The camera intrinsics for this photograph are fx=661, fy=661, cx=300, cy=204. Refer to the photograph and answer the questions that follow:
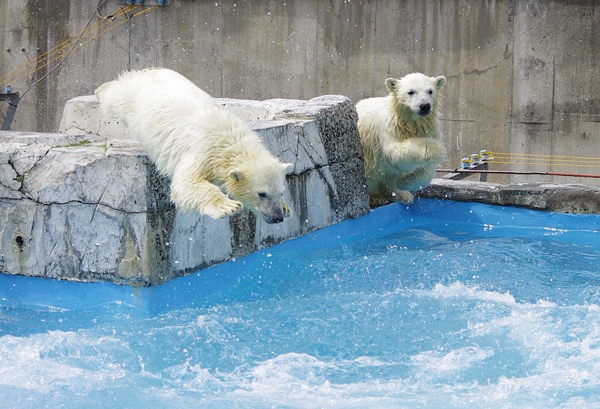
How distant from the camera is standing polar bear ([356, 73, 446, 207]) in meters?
5.14

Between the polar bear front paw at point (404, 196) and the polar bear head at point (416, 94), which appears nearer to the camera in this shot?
the polar bear head at point (416, 94)

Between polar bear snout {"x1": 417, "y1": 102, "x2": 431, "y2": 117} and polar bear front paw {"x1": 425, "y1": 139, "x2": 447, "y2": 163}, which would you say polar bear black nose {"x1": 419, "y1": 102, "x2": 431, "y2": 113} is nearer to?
polar bear snout {"x1": 417, "y1": 102, "x2": 431, "y2": 117}

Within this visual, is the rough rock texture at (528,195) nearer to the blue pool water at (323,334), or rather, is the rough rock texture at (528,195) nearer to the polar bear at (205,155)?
the blue pool water at (323,334)

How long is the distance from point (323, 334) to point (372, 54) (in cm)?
747

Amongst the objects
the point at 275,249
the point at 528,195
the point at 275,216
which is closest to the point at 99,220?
the point at 275,216

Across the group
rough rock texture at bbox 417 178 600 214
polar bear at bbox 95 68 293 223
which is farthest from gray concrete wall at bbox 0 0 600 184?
polar bear at bbox 95 68 293 223

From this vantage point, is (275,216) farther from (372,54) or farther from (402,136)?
(372,54)

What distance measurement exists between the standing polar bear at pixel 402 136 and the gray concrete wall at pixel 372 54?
4408mm

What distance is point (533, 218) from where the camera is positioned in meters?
5.83

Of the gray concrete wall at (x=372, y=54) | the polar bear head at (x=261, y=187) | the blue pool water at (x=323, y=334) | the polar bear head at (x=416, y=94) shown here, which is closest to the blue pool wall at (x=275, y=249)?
the blue pool water at (x=323, y=334)

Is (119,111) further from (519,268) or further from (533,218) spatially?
(533,218)

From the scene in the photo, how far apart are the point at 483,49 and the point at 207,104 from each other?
278 inches

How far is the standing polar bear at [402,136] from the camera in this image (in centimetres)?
514

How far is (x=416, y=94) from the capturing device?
5.09 m
